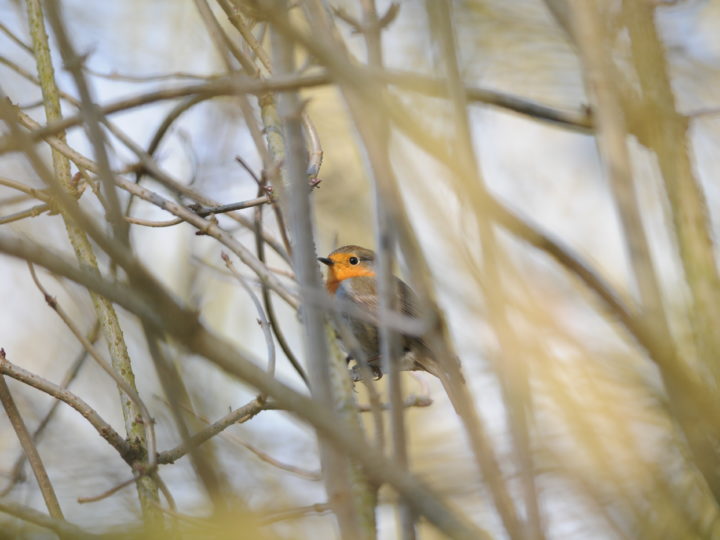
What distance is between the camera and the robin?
511 cm

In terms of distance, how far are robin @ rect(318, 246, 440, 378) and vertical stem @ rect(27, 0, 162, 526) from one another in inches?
91.1

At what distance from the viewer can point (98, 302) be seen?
9.08 ft

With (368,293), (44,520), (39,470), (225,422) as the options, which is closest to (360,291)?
(368,293)

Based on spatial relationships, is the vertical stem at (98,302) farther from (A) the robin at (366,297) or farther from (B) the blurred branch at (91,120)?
(A) the robin at (366,297)

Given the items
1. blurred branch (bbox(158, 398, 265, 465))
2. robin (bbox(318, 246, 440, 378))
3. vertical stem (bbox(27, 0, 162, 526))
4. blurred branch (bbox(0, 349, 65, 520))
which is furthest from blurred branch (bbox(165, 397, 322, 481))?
robin (bbox(318, 246, 440, 378))

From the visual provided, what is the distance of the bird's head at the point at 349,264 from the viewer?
582 centimetres

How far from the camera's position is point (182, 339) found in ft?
3.46

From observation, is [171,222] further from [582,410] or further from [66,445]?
[582,410]

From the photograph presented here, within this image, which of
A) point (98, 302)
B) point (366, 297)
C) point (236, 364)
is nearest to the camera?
point (236, 364)

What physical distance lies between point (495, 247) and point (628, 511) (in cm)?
51

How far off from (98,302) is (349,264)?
3.20m

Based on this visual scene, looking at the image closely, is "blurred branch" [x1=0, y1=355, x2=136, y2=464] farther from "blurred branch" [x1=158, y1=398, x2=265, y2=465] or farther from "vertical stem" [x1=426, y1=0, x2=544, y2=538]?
"vertical stem" [x1=426, y1=0, x2=544, y2=538]

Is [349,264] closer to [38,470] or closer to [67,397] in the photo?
[67,397]

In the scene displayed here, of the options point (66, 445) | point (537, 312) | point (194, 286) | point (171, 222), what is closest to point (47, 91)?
point (171, 222)
